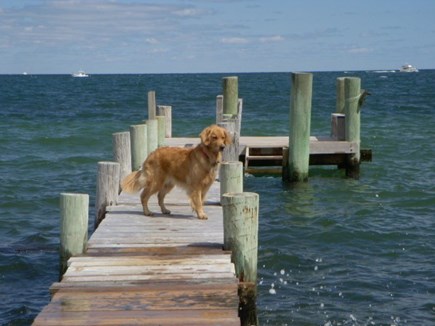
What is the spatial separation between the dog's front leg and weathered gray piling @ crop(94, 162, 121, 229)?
3.54 feet

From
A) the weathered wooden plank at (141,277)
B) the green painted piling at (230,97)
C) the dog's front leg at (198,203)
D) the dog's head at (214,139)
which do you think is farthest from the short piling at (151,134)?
the weathered wooden plank at (141,277)

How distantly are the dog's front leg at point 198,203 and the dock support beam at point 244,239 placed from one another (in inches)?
62.6

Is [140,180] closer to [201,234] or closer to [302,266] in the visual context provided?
[201,234]

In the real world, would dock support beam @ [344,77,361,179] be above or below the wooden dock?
above

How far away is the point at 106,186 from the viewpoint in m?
10.4

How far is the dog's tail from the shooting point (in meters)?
10.1

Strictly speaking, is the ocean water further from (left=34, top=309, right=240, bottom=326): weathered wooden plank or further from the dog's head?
(left=34, top=309, right=240, bottom=326): weathered wooden plank

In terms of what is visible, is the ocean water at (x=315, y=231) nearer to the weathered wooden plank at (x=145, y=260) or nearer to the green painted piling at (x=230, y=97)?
the weathered wooden plank at (x=145, y=260)

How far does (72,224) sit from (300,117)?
7.82 meters

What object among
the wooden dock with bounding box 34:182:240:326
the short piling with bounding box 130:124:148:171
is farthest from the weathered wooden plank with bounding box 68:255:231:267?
the short piling with bounding box 130:124:148:171

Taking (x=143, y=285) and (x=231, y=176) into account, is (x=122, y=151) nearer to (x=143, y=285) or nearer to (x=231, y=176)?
(x=231, y=176)

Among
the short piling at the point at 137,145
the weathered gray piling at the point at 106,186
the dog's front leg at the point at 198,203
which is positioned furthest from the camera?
the short piling at the point at 137,145

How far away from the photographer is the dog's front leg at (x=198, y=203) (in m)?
9.77

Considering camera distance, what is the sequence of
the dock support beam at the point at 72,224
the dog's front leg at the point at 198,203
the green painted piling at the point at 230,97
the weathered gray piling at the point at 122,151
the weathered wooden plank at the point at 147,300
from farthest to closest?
1. the green painted piling at the point at 230,97
2. the weathered gray piling at the point at 122,151
3. the dog's front leg at the point at 198,203
4. the dock support beam at the point at 72,224
5. the weathered wooden plank at the point at 147,300
